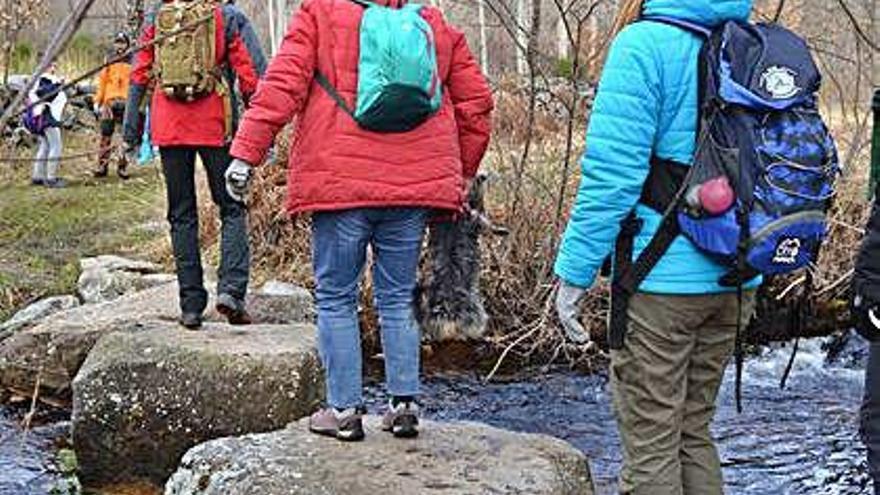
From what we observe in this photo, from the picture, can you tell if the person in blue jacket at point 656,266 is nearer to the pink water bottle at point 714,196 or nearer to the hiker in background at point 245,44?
the pink water bottle at point 714,196

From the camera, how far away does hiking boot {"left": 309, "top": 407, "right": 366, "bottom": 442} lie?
4.21 m

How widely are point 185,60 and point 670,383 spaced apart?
2.81 metres

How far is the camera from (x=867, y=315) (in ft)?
11.1

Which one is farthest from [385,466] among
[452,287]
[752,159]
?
[452,287]

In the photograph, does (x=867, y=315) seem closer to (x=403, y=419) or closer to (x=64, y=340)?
(x=403, y=419)

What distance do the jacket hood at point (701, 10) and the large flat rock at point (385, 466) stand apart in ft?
5.02

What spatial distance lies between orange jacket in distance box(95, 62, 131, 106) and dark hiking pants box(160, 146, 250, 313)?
9.62 m

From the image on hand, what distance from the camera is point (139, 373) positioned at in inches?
212

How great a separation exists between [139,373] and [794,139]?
10.2 feet

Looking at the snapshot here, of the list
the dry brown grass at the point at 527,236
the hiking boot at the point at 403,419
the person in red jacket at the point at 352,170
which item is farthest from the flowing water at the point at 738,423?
the person in red jacket at the point at 352,170

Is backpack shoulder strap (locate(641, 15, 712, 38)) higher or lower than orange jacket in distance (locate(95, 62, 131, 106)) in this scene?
higher

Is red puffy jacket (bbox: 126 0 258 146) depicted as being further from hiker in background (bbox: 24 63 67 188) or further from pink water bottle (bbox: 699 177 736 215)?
hiker in background (bbox: 24 63 67 188)

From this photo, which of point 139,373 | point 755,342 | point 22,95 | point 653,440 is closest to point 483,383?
point 755,342

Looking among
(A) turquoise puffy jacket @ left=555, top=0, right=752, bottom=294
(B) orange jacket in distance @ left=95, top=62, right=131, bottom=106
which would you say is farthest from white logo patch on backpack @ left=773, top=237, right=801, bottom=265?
(B) orange jacket in distance @ left=95, top=62, right=131, bottom=106
